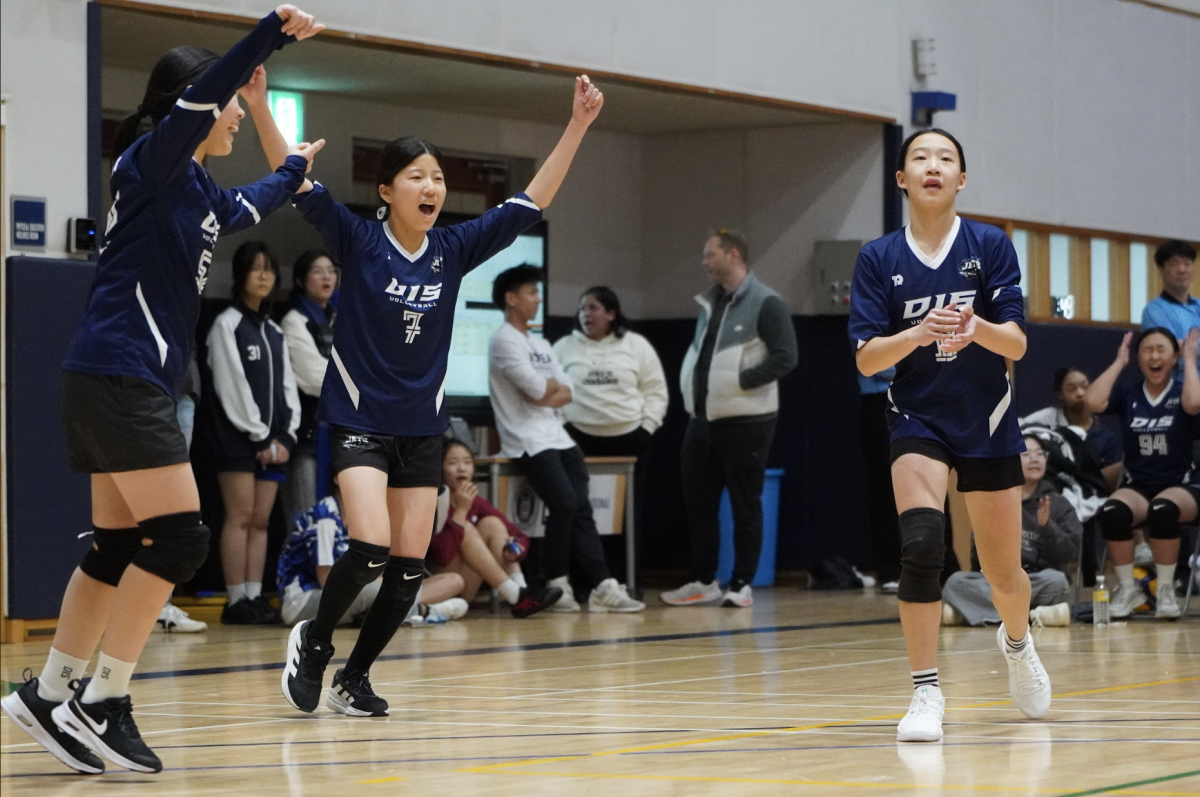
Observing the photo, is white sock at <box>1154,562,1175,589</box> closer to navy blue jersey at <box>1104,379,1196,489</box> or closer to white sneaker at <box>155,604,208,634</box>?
navy blue jersey at <box>1104,379,1196,489</box>

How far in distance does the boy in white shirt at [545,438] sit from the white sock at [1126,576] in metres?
2.72

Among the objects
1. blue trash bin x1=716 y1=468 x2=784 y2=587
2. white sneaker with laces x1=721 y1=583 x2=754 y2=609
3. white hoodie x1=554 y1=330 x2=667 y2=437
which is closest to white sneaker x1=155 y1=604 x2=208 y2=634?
white hoodie x1=554 y1=330 x2=667 y2=437

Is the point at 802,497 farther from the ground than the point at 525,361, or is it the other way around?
the point at 525,361

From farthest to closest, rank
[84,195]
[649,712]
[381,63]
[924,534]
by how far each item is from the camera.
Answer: [381,63] < [84,195] < [649,712] < [924,534]

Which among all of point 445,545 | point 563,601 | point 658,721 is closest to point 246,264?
A: point 445,545

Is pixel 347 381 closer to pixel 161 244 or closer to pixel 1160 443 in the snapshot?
pixel 161 244

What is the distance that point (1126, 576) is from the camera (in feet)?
30.7

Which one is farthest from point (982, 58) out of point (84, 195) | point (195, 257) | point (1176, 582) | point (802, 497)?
point (195, 257)

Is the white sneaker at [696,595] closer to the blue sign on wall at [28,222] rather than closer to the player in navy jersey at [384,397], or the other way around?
the blue sign on wall at [28,222]

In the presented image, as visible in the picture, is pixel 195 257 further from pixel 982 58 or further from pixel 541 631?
pixel 982 58

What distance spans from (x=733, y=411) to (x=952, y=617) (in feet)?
7.02

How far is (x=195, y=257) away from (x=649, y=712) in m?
Result: 2.03

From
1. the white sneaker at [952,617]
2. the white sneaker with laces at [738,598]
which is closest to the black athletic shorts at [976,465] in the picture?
the white sneaker at [952,617]

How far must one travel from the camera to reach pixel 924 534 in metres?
4.78
